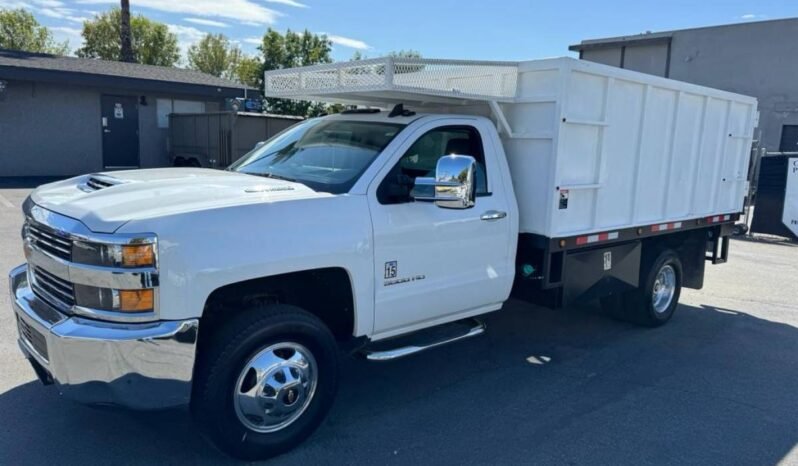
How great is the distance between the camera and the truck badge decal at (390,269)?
13.4 ft

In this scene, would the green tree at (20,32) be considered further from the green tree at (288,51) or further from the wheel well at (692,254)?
the wheel well at (692,254)

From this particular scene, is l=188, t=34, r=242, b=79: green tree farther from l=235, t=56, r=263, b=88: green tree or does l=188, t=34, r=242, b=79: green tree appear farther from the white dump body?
the white dump body

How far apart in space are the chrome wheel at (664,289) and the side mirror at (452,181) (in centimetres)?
380

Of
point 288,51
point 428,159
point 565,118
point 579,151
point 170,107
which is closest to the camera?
point 428,159

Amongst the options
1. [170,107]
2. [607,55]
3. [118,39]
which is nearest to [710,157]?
[170,107]

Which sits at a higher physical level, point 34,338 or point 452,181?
point 452,181

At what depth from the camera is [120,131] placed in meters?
20.2

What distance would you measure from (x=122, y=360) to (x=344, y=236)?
4.57ft

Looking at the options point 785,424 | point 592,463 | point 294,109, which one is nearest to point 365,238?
point 592,463

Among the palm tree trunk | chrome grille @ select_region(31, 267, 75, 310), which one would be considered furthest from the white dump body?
the palm tree trunk

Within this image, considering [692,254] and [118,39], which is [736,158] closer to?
[692,254]

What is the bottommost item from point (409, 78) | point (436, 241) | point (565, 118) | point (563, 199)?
point (436, 241)

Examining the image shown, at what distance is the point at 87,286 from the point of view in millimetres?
3188

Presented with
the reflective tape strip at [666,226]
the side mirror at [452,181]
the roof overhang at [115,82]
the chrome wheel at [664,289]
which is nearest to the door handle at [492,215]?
the side mirror at [452,181]
